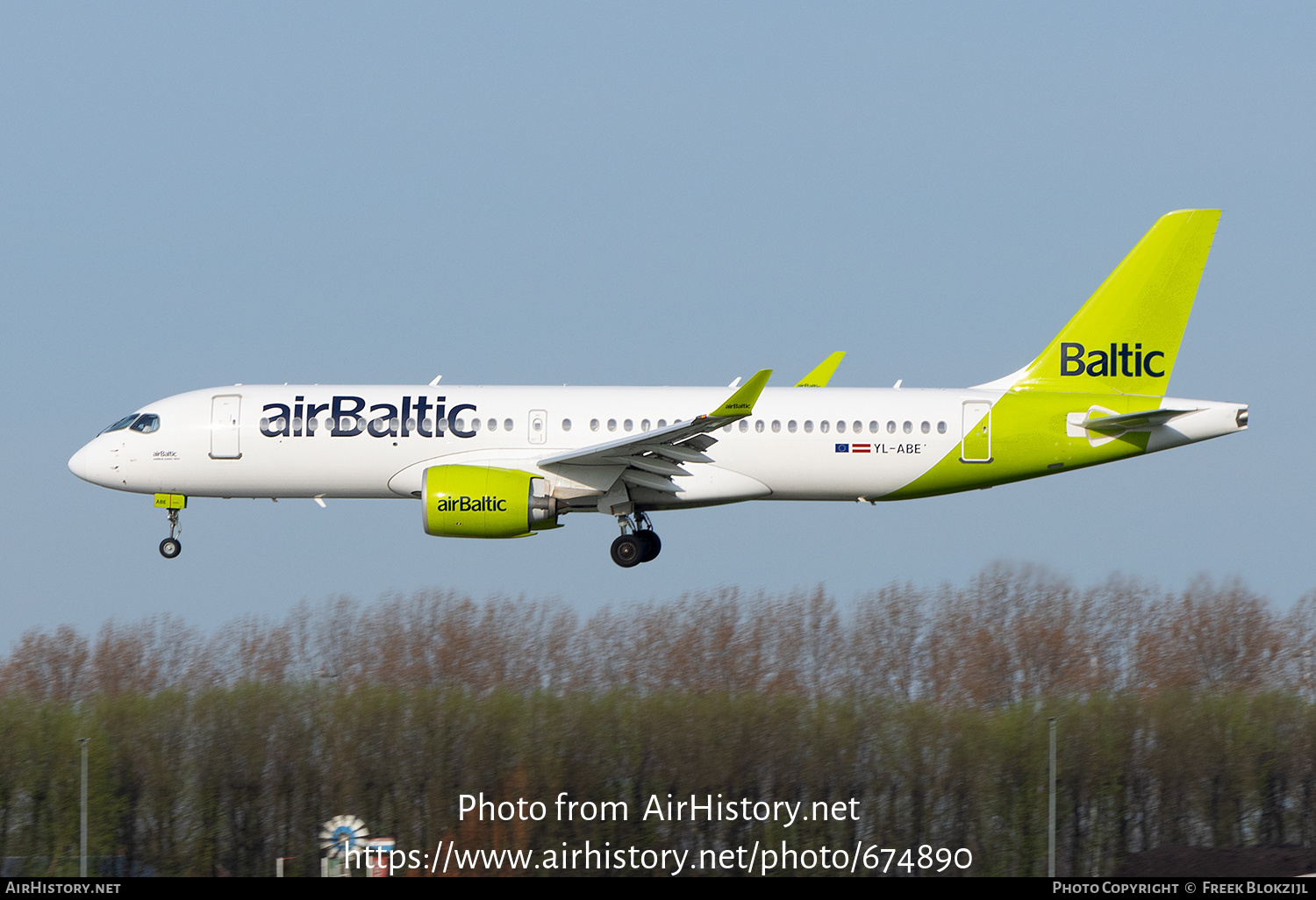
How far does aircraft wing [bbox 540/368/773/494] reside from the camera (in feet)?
97.9

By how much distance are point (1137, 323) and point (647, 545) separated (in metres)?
12.5

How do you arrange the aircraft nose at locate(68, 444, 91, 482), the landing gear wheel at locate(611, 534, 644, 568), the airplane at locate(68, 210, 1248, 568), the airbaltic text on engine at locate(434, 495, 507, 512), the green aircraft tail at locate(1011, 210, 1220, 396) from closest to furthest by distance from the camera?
the airbaltic text on engine at locate(434, 495, 507, 512) < the airplane at locate(68, 210, 1248, 568) < the landing gear wheel at locate(611, 534, 644, 568) < the aircraft nose at locate(68, 444, 91, 482) < the green aircraft tail at locate(1011, 210, 1220, 396)

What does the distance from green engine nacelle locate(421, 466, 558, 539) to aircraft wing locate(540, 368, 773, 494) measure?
852 mm

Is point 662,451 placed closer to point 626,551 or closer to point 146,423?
point 626,551

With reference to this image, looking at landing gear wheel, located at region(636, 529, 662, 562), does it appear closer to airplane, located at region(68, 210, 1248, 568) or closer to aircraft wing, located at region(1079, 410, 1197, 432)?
airplane, located at region(68, 210, 1248, 568)

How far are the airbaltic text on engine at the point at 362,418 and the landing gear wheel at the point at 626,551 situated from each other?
4.08 meters

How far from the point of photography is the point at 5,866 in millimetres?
41500

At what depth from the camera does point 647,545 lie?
33938 mm

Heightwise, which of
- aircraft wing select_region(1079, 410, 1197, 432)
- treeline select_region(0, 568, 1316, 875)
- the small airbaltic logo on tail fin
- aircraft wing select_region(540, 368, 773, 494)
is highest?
the small airbaltic logo on tail fin

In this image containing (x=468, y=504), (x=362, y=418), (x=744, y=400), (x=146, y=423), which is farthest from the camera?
(x=146, y=423)

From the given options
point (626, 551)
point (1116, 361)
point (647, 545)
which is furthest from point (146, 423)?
point (1116, 361)

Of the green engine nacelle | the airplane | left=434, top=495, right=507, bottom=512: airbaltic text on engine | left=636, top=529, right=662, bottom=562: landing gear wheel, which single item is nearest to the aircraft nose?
the airplane

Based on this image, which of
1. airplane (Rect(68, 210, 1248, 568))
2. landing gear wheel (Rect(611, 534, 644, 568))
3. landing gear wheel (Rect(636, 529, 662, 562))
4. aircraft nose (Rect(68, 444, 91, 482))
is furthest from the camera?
aircraft nose (Rect(68, 444, 91, 482))
